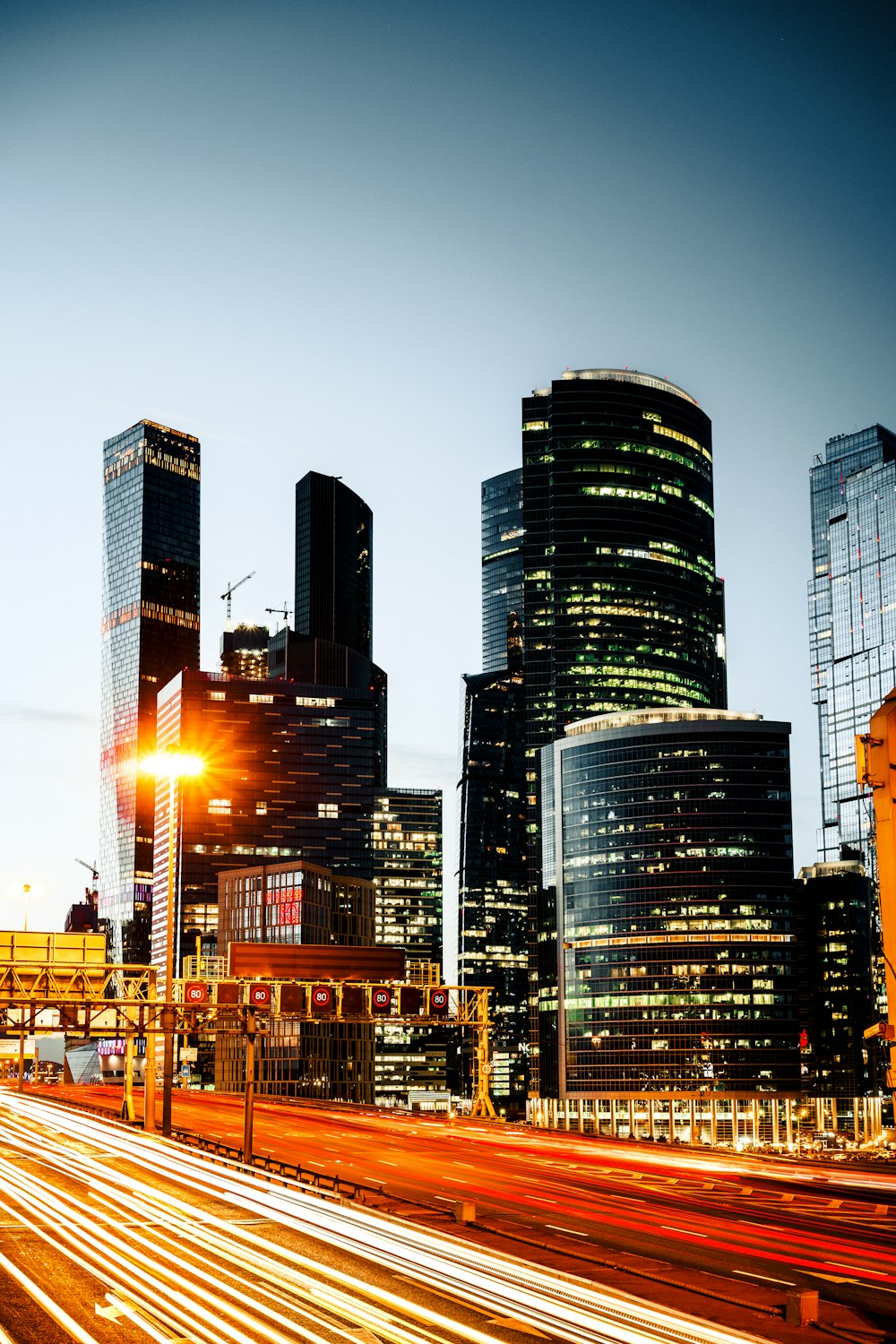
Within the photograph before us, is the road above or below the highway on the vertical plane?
below

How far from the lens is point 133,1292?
113 ft

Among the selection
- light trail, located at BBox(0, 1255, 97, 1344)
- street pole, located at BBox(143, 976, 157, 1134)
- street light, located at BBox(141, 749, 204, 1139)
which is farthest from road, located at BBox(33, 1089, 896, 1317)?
light trail, located at BBox(0, 1255, 97, 1344)

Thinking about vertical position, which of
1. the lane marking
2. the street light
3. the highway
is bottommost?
the lane marking

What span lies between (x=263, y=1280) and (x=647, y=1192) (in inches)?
1157

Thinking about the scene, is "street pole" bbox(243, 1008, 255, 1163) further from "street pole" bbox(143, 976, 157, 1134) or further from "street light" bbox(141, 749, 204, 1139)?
"street pole" bbox(143, 976, 157, 1134)

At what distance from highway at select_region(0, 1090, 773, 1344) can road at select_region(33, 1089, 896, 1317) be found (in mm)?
6556

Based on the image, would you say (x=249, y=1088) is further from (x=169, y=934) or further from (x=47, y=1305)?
(x=47, y=1305)

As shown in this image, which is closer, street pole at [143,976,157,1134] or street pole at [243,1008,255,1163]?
street pole at [243,1008,255,1163]

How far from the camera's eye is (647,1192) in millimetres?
61625

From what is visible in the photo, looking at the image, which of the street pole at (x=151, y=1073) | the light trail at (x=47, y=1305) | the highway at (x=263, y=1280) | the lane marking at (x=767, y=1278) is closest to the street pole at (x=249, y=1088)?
the highway at (x=263, y=1280)

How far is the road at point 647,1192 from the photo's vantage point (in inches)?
1689

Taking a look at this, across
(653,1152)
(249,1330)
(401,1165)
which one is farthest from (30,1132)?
(249,1330)

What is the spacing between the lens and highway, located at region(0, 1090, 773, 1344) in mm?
30188

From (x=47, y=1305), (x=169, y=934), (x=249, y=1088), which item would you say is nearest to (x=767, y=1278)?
(x=47, y=1305)
